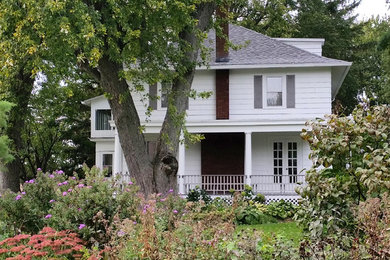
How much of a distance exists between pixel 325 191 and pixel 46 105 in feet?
63.9

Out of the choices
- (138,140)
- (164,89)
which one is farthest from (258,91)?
(138,140)

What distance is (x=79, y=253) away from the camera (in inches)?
260

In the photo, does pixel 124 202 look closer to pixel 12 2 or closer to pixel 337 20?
pixel 12 2

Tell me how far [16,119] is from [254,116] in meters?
9.17

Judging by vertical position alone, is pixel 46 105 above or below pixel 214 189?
above

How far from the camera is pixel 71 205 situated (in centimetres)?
717

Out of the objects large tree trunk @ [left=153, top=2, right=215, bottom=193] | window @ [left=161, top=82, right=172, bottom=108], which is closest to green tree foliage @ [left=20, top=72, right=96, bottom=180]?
window @ [left=161, top=82, right=172, bottom=108]

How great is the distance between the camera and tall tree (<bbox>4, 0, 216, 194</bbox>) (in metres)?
9.80

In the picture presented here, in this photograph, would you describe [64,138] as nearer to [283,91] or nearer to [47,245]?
[283,91]

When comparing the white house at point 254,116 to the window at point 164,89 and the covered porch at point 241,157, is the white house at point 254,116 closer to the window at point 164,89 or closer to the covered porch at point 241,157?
the covered porch at point 241,157

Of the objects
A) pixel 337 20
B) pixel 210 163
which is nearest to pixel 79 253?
pixel 210 163

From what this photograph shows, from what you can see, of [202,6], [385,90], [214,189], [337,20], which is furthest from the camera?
[337,20]

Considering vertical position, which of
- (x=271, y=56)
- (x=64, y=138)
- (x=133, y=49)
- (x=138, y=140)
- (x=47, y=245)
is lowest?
(x=47, y=245)

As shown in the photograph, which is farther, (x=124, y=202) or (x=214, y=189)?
(x=214, y=189)
